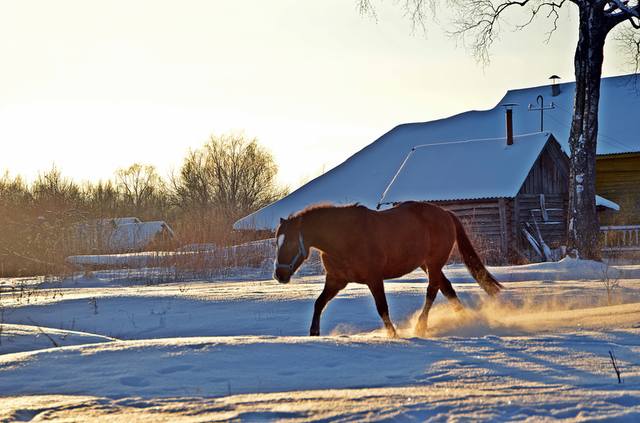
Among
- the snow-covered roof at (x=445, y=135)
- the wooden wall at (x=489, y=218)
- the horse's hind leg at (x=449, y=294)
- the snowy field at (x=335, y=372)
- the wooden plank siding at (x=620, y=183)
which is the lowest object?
the snowy field at (x=335, y=372)

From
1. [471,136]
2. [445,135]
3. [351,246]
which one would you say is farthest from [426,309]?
[445,135]

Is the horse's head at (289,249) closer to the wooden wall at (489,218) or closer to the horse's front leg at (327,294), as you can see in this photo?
the horse's front leg at (327,294)

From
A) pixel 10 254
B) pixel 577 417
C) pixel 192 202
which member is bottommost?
pixel 577 417

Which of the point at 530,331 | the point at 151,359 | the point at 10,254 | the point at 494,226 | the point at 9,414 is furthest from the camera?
the point at 494,226

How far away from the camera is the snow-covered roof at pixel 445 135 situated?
39906 millimetres

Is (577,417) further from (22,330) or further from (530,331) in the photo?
(22,330)

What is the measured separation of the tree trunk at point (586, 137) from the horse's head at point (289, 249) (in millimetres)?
13073

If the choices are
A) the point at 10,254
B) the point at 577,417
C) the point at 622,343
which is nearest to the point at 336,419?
the point at 577,417

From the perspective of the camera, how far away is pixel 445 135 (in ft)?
144

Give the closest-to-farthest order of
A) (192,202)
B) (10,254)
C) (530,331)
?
(530,331)
(10,254)
(192,202)

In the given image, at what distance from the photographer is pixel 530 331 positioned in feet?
28.0

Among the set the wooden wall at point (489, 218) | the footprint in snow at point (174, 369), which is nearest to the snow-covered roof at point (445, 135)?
the wooden wall at point (489, 218)

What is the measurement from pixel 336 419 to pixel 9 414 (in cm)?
178

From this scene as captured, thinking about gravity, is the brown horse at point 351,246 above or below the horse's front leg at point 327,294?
above
